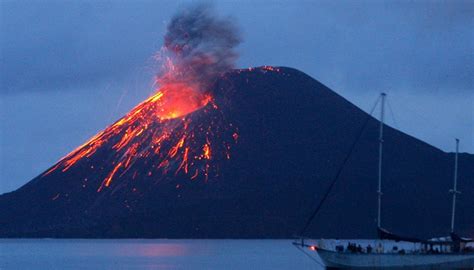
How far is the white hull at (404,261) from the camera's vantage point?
90312 mm

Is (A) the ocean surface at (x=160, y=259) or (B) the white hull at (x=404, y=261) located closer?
(B) the white hull at (x=404, y=261)

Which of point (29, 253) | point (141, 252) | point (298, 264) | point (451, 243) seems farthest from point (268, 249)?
point (451, 243)

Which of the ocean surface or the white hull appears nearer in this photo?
the white hull

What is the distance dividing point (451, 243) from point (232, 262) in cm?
3460

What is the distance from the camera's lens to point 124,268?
11212 centimetres

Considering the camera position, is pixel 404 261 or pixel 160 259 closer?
pixel 404 261

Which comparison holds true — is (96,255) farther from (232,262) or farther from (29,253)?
(232,262)

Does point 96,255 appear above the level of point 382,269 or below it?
above

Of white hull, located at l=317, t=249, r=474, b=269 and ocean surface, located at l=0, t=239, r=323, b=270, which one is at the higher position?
ocean surface, located at l=0, t=239, r=323, b=270

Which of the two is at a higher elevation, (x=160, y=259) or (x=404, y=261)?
(x=160, y=259)

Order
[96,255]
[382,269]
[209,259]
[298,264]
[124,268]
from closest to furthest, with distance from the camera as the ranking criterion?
1. [382,269]
2. [124,268]
3. [298,264]
4. [209,259]
5. [96,255]

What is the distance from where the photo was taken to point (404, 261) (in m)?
90.8

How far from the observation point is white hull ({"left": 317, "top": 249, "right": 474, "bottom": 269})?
90312mm

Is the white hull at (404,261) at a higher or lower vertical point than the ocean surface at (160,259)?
lower
